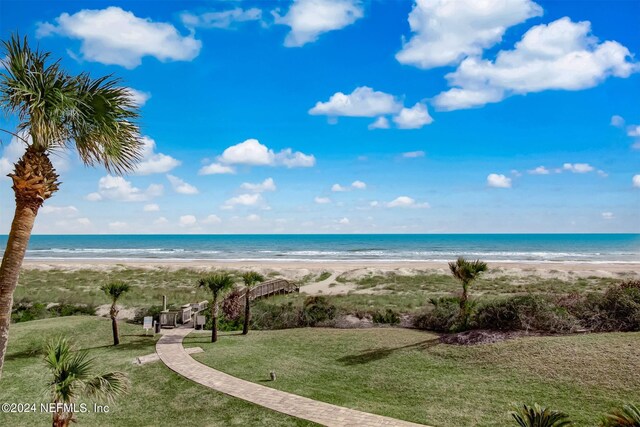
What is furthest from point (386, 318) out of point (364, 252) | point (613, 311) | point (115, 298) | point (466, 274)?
point (364, 252)

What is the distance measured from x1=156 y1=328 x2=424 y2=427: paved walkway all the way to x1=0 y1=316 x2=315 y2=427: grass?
12.1 inches

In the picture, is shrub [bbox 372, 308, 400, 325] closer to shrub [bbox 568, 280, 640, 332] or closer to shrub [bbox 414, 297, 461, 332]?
shrub [bbox 414, 297, 461, 332]

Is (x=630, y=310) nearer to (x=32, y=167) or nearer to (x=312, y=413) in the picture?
(x=312, y=413)

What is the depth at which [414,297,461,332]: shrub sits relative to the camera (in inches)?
725

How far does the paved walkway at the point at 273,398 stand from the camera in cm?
1044

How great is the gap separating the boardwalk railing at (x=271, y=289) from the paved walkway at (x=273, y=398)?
1432 cm

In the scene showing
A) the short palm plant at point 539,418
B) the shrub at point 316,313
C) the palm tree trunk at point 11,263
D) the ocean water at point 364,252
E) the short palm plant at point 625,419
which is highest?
the palm tree trunk at point 11,263

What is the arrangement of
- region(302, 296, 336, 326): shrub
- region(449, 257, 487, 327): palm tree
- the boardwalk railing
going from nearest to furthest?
region(449, 257, 487, 327): palm tree
region(302, 296, 336, 326): shrub
the boardwalk railing

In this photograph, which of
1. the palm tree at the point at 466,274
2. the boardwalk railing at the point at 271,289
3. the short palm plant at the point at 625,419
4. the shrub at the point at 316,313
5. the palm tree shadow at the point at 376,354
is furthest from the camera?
the boardwalk railing at the point at 271,289

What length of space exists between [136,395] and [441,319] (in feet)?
40.5

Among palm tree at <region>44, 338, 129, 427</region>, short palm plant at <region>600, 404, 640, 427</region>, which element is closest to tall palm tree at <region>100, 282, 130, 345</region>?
palm tree at <region>44, 338, 129, 427</region>

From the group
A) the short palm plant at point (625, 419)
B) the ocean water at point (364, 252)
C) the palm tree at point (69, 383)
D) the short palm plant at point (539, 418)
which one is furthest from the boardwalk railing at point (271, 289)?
the ocean water at point (364, 252)

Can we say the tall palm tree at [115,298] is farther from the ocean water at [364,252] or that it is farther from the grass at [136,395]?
the ocean water at [364,252]

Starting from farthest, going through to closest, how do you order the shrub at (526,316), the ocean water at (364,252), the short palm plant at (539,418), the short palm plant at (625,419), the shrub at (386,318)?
the ocean water at (364,252) < the shrub at (386,318) < the shrub at (526,316) < the short palm plant at (539,418) < the short palm plant at (625,419)
